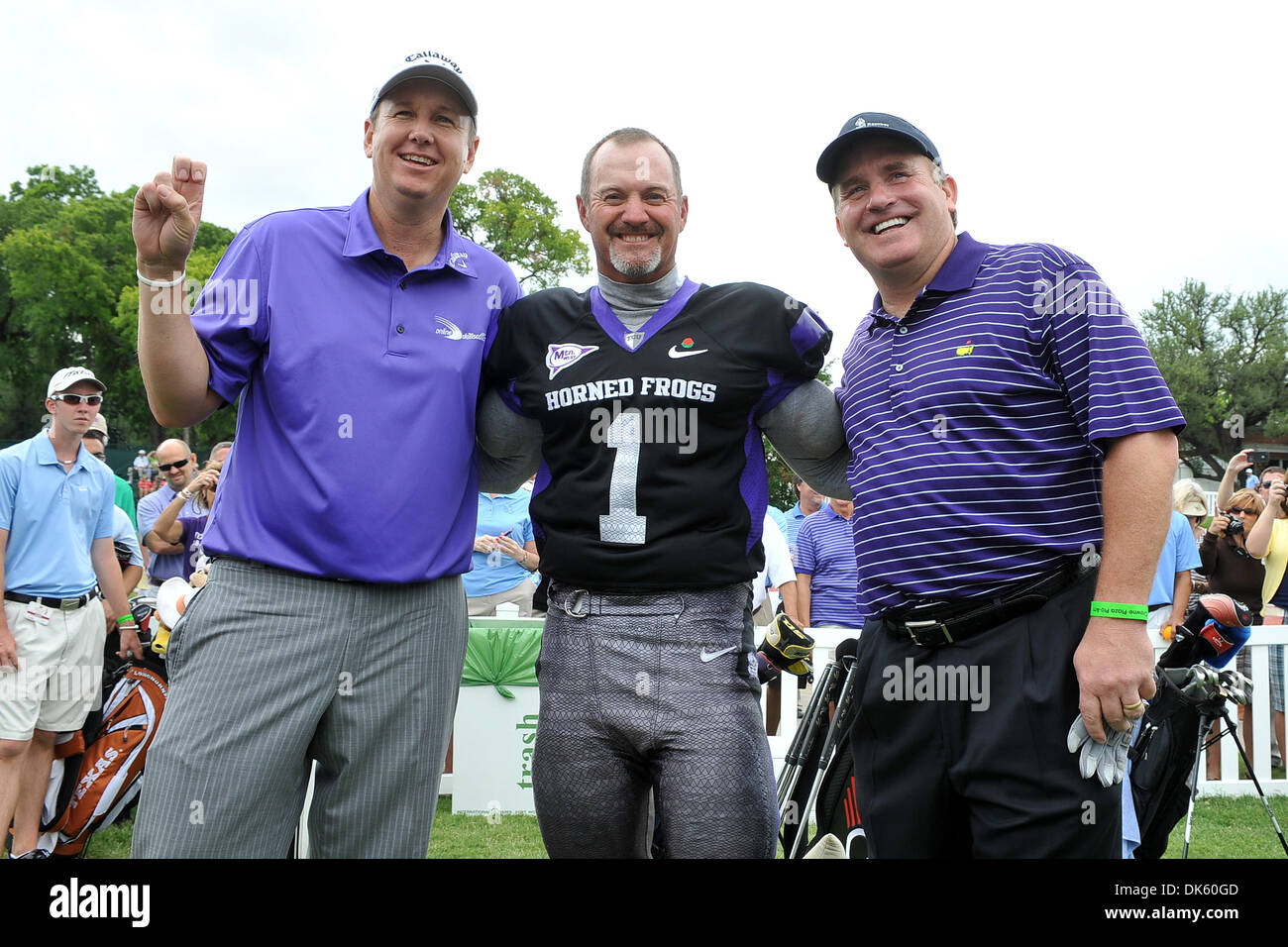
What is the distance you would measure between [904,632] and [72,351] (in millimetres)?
52572

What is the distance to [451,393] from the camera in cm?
270

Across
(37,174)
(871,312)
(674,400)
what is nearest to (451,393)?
(674,400)

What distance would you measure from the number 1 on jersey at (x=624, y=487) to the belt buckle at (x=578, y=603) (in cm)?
18

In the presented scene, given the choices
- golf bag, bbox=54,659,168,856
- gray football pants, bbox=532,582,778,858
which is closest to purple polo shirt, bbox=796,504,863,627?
golf bag, bbox=54,659,168,856

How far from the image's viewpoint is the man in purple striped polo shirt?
7.82 ft

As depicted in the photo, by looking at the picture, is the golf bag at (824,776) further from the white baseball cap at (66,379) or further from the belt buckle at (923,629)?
the white baseball cap at (66,379)

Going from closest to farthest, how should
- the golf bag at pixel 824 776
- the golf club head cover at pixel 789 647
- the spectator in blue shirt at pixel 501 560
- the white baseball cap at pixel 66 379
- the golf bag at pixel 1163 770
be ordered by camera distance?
the golf club head cover at pixel 789 647
the golf bag at pixel 824 776
the golf bag at pixel 1163 770
the white baseball cap at pixel 66 379
the spectator in blue shirt at pixel 501 560

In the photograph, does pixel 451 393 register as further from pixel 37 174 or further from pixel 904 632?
pixel 37 174

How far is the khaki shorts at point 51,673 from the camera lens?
17.9 ft

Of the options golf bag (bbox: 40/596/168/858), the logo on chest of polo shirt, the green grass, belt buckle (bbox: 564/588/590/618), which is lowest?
the green grass

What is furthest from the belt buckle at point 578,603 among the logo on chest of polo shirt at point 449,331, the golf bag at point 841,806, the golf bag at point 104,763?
the golf bag at point 104,763

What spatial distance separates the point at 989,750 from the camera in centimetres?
243

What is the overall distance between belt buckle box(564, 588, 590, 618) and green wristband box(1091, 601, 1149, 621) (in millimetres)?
1365

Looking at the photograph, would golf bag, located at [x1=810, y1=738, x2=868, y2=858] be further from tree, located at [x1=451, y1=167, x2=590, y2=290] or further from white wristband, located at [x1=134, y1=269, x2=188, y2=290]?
tree, located at [x1=451, y1=167, x2=590, y2=290]
